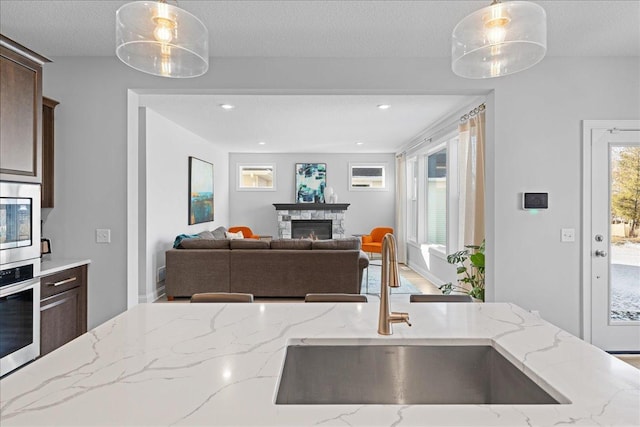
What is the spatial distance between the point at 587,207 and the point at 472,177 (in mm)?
1400

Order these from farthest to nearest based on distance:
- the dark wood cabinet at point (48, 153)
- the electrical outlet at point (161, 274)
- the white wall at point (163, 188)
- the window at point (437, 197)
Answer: the window at point (437, 197), the electrical outlet at point (161, 274), the white wall at point (163, 188), the dark wood cabinet at point (48, 153)

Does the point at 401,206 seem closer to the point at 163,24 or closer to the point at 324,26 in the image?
the point at 324,26

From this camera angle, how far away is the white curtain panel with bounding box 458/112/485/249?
4.35 metres

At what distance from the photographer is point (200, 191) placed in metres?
7.19

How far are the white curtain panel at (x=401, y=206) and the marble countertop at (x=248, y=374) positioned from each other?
6.77 metres

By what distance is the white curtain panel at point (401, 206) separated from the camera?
8352 millimetres

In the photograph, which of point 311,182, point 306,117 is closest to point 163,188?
point 306,117

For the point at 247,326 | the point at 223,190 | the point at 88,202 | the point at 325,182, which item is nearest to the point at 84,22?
the point at 88,202

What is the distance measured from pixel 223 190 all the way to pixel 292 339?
25.3 ft

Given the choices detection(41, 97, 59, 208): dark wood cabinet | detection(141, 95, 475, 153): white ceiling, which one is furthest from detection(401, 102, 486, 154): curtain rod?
detection(41, 97, 59, 208): dark wood cabinet

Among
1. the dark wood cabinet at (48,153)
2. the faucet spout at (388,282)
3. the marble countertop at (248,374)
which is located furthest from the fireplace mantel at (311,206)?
the faucet spout at (388,282)

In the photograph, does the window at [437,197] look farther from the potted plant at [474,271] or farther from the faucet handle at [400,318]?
the faucet handle at [400,318]

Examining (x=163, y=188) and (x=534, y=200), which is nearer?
(x=534, y=200)

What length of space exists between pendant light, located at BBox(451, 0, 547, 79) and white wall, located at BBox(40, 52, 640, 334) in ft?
5.32
